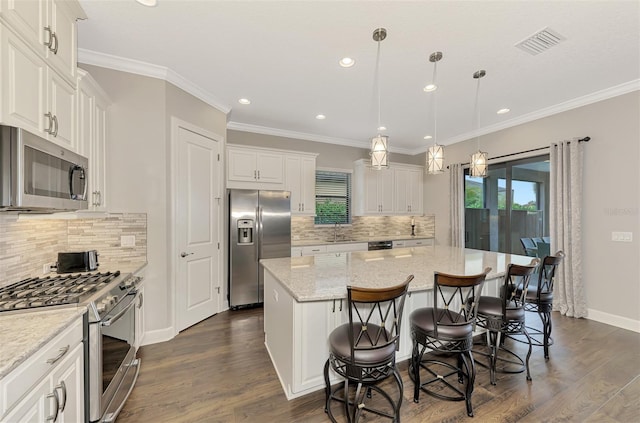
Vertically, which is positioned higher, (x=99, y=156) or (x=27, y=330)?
(x=99, y=156)

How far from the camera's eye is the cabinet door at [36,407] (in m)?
1.03

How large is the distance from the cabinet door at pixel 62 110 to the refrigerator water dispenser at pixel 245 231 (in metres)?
2.21

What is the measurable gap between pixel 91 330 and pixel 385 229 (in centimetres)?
545

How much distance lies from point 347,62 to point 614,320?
457cm

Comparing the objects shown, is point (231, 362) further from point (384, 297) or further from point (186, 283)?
point (384, 297)

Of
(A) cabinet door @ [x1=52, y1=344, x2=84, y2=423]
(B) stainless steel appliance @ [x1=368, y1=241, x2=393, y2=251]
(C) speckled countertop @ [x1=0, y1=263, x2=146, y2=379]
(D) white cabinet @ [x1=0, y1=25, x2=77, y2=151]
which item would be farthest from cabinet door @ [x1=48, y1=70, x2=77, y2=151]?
(B) stainless steel appliance @ [x1=368, y1=241, x2=393, y2=251]

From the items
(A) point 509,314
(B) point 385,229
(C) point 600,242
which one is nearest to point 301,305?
(A) point 509,314

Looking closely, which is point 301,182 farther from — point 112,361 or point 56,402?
point 56,402

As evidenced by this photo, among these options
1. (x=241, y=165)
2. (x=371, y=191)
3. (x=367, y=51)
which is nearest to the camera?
(x=367, y=51)

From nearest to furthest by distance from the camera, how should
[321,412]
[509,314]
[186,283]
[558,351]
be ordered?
[321,412] < [509,314] < [558,351] < [186,283]

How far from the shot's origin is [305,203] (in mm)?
4891

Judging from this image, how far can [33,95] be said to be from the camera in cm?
154

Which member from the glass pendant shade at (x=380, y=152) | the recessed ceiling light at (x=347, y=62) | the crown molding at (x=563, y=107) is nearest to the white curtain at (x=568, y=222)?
the crown molding at (x=563, y=107)

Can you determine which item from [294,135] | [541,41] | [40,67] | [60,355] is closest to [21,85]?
[40,67]
